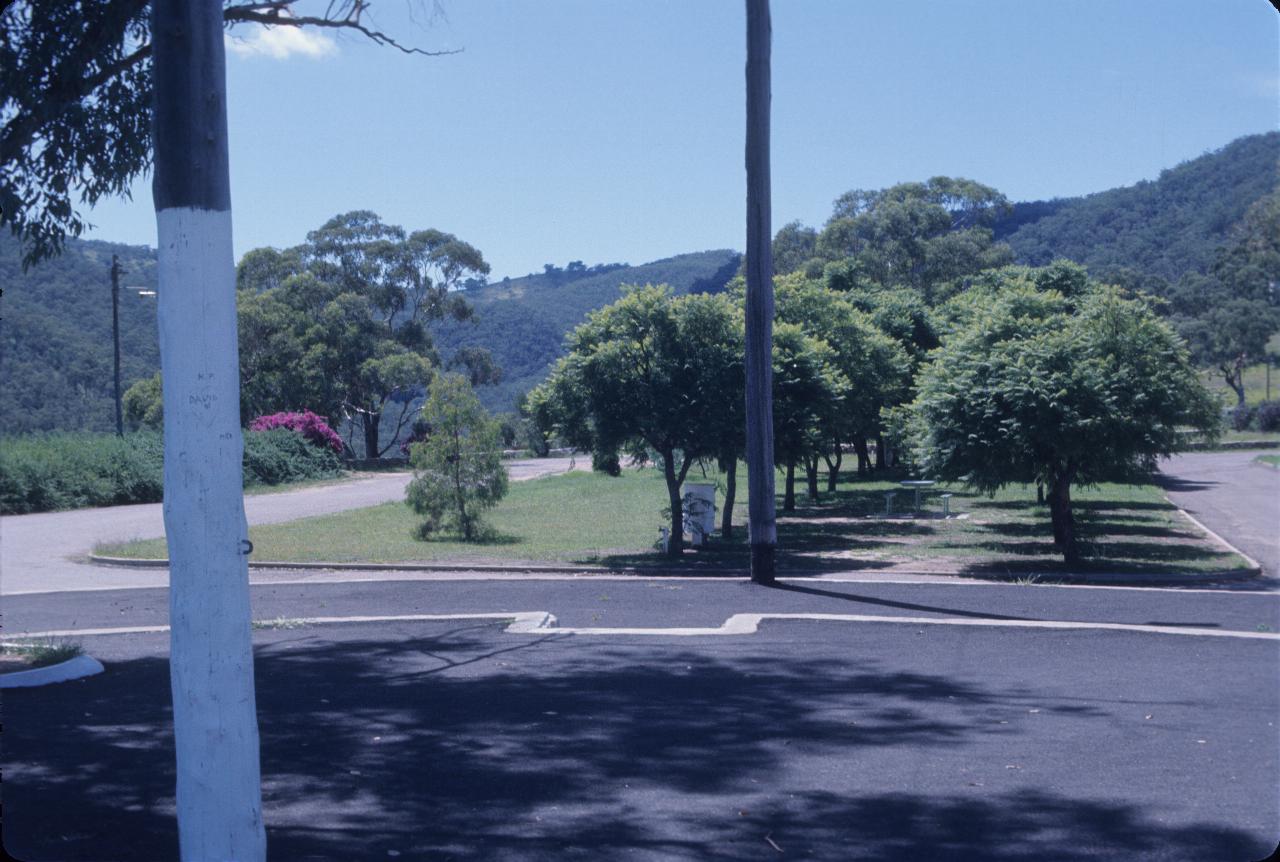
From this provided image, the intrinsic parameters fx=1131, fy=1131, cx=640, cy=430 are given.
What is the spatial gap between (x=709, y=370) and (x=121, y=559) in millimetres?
11254

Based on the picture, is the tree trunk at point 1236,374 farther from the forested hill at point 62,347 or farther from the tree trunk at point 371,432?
the forested hill at point 62,347

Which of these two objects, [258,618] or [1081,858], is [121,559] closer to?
[258,618]

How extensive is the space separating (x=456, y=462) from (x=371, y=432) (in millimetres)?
41469

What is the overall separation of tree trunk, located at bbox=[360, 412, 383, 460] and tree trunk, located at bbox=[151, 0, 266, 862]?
6053cm

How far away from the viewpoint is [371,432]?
209 ft

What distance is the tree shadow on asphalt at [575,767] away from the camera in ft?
15.1

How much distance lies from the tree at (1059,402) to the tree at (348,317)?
43.3 metres

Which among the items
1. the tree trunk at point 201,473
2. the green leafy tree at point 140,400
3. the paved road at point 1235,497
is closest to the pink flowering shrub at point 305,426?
the green leafy tree at point 140,400

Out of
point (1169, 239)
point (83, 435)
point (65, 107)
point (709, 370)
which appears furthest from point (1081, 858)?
point (1169, 239)

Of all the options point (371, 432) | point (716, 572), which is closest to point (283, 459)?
point (371, 432)

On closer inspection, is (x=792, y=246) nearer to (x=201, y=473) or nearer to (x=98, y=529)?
(x=98, y=529)

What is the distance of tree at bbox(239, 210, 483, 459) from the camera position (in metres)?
56.8

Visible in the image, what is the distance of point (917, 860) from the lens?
14.4 feet

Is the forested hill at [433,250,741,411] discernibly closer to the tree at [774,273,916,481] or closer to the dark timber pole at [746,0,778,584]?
the tree at [774,273,916,481]
